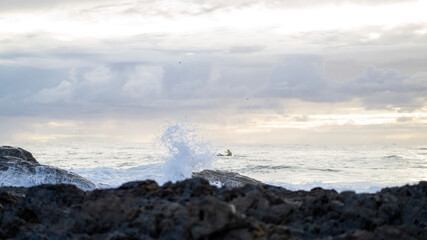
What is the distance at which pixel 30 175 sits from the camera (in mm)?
13930

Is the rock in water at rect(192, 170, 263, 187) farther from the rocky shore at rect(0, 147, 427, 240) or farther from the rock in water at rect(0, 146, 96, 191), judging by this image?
the rocky shore at rect(0, 147, 427, 240)

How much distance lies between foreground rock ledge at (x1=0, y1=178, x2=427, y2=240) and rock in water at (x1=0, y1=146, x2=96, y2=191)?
784 centimetres

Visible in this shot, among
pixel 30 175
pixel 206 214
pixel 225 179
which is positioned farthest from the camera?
pixel 225 179

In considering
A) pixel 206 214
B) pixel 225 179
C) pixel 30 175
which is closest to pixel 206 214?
pixel 206 214

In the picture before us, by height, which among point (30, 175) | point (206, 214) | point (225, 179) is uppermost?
point (206, 214)

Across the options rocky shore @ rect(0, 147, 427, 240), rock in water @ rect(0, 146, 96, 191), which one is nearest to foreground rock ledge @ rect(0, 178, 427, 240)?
rocky shore @ rect(0, 147, 427, 240)

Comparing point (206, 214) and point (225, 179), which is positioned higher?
point (206, 214)

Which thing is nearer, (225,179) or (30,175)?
(30,175)

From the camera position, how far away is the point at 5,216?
18.2 feet

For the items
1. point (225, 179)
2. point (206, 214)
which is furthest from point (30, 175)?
point (206, 214)

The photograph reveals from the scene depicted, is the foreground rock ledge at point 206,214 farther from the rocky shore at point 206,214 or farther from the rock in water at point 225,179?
the rock in water at point 225,179

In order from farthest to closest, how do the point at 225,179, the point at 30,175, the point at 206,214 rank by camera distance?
the point at 225,179
the point at 30,175
the point at 206,214

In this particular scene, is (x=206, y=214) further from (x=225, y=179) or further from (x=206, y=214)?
(x=225, y=179)

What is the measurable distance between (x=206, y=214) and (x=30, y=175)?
11551 millimetres
